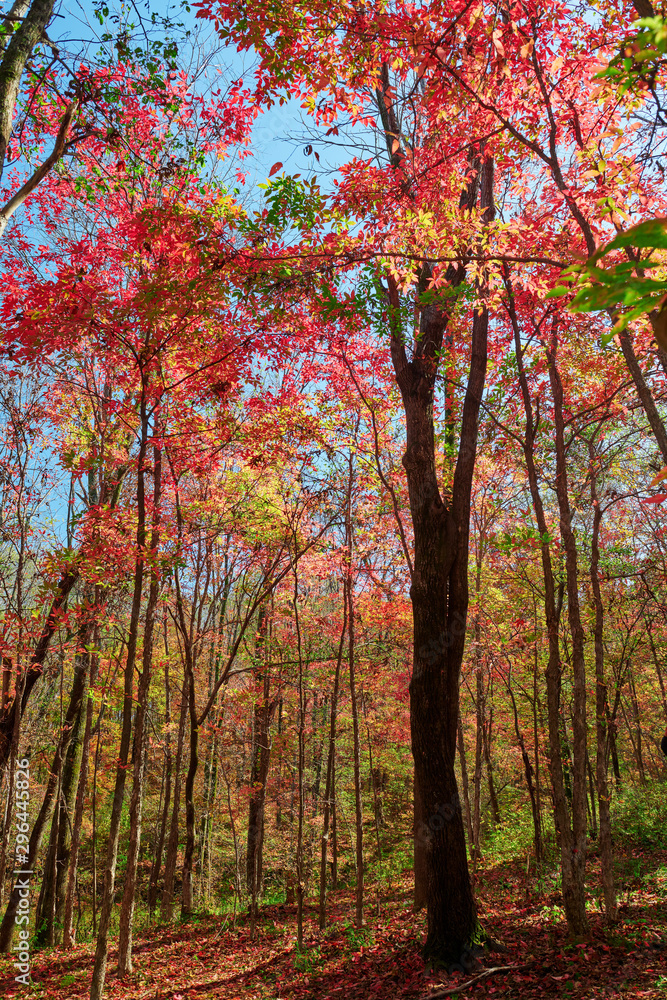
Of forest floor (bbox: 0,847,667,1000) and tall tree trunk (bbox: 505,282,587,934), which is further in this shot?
tall tree trunk (bbox: 505,282,587,934)

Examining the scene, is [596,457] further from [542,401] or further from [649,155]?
[649,155]

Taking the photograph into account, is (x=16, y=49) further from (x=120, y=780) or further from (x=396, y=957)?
(x=396, y=957)

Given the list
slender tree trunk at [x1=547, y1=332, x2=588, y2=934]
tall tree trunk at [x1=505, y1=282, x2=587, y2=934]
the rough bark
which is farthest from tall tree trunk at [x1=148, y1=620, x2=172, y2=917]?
the rough bark

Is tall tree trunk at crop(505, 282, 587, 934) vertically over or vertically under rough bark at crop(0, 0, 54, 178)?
under

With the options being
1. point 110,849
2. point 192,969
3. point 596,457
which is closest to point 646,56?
point 110,849

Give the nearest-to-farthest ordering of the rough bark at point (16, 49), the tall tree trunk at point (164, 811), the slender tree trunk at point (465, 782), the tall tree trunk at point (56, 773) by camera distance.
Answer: the rough bark at point (16, 49) → the slender tree trunk at point (465, 782) → the tall tree trunk at point (56, 773) → the tall tree trunk at point (164, 811)

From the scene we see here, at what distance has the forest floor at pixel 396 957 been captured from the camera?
4.71 metres

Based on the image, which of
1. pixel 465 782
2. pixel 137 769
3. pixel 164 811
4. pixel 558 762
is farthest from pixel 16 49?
pixel 164 811

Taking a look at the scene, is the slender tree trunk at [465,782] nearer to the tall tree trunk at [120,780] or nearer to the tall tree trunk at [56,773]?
the tall tree trunk at [120,780]

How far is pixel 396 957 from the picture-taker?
5.96 m

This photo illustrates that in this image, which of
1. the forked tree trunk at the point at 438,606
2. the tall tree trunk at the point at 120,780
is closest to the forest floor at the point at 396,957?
the forked tree trunk at the point at 438,606

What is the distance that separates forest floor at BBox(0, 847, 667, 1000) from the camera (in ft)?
15.5

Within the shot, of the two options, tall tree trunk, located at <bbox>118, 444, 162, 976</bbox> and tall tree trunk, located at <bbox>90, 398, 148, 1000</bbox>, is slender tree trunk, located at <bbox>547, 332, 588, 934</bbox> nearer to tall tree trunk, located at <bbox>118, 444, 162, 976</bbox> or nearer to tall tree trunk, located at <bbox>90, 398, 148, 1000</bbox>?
tall tree trunk, located at <bbox>118, 444, 162, 976</bbox>

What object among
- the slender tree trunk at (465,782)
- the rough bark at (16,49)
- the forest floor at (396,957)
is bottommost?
the forest floor at (396,957)
